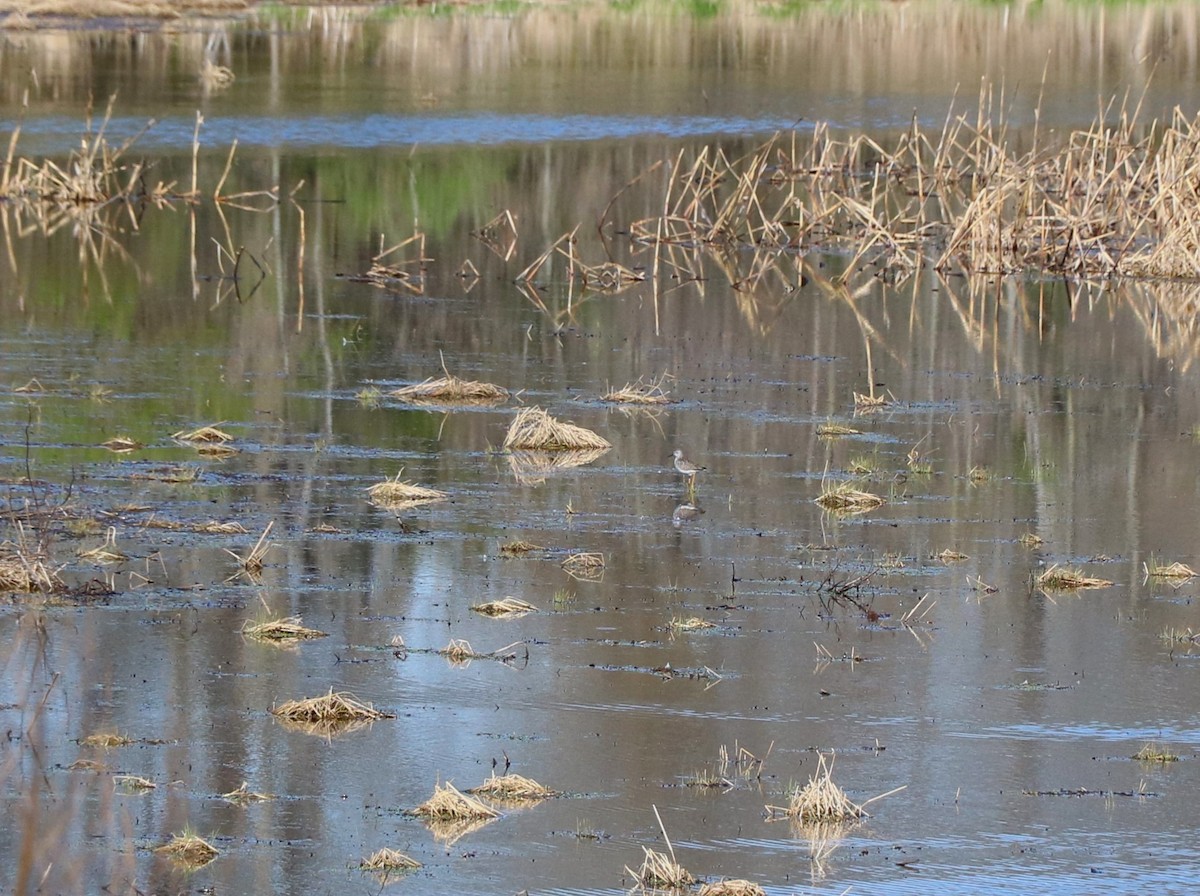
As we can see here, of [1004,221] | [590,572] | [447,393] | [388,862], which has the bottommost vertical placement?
[388,862]

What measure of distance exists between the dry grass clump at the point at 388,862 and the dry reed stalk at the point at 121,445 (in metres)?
7.20

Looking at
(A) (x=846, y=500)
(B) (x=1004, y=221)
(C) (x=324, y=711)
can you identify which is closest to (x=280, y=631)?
(C) (x=324, y=711)

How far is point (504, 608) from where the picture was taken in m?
10.4

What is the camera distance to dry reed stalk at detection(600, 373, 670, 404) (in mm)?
16141

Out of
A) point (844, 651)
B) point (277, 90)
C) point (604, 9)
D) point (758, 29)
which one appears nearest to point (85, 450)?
point (844, 651)

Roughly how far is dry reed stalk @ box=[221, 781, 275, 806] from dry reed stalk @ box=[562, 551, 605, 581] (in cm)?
367

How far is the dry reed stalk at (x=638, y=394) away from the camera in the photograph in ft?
53.0

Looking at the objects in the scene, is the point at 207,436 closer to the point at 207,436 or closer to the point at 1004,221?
the point at 207,436

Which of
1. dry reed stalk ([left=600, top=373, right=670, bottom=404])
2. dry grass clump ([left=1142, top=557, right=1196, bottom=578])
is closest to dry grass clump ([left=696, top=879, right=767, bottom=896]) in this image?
dry grass clump ([left=1142, top=557, right=1196, bottom=578])

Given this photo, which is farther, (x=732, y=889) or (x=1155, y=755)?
(x=1155, y=755)

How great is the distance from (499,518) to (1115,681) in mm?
4256

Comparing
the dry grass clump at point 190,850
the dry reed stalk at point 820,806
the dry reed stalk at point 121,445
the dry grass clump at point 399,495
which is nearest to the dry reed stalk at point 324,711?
the dry grass clump at point 190,850

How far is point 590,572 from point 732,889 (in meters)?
4.47

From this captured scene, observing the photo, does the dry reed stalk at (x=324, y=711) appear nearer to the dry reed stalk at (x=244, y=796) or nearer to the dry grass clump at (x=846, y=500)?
the dry reed stalk at (x=244, y=796)
